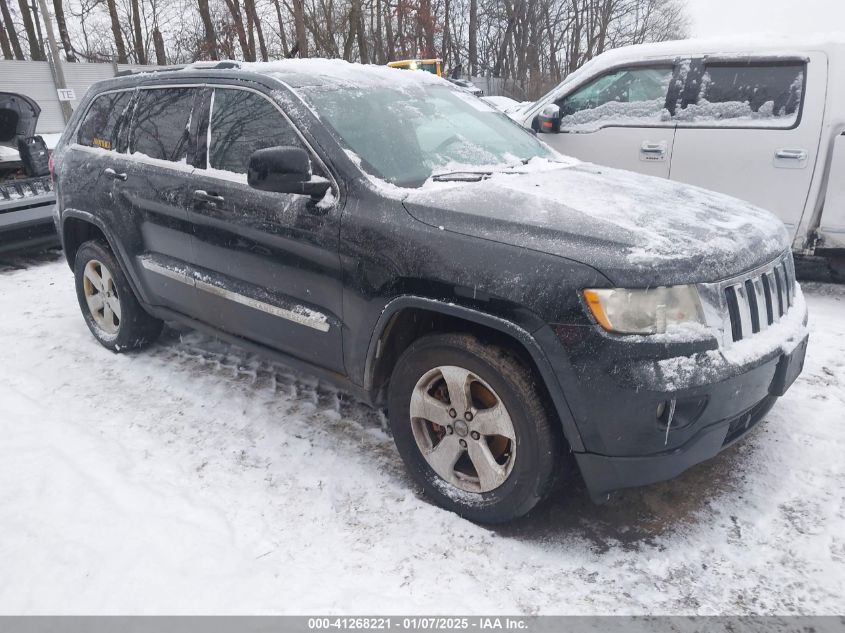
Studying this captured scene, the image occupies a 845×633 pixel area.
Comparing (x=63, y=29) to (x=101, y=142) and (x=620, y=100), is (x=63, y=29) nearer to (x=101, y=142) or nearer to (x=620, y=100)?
(x=101, y=142)

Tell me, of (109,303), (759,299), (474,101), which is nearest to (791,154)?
(474,101)

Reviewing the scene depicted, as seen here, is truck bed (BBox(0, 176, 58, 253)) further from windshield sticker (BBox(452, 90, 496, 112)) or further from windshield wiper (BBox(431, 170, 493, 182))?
windshield wiper (BBox(431, 170, 493, 182))

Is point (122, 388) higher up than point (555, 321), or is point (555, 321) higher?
point (555, 321)

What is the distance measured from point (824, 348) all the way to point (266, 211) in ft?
11.9

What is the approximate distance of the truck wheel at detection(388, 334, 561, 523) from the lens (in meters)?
2.27

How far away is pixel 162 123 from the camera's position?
3717mm

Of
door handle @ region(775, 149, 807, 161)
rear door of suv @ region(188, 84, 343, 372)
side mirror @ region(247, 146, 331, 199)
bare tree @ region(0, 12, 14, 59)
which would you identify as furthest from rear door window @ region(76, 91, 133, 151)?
bare tree @ region(0, 12, 14, 59)

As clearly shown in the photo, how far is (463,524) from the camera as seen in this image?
2555 millimetres

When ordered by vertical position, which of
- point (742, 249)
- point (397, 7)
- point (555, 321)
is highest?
point (397, 7)

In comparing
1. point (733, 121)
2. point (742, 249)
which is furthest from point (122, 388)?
point (733, 121)

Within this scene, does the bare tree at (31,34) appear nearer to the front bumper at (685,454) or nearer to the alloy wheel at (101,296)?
the alloy wheel at (101,296)

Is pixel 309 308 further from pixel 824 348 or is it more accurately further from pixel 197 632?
pixel 824 348

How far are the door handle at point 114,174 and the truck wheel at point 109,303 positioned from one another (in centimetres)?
52

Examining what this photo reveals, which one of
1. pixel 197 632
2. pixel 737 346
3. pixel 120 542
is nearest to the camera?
pixel 197 632
